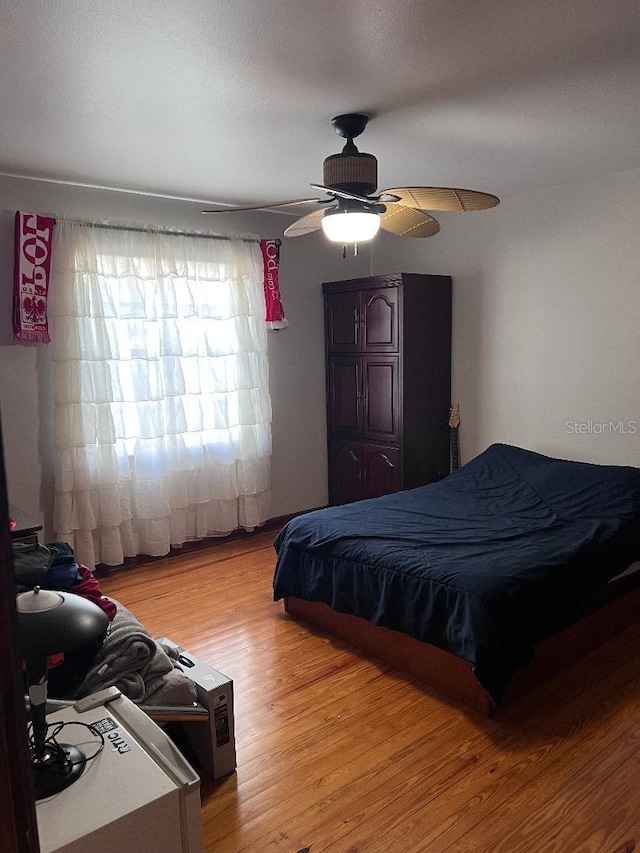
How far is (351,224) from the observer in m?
2.59

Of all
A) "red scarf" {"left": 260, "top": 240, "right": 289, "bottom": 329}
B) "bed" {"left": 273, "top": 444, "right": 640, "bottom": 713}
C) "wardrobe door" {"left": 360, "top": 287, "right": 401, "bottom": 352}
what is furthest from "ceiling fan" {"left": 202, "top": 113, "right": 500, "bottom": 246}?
"red scarf" {"left": 260, "top": 240, "right": 289, "bottom": 329}

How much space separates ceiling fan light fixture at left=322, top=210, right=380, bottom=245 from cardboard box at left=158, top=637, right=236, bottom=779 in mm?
1827

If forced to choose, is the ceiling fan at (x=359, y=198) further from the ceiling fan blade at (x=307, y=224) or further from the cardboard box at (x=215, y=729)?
the cardboard box at (x=215, y=729)

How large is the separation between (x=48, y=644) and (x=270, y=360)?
373 centimetres

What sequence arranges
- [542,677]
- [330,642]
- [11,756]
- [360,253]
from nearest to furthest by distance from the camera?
[11,756]
[542,677]
[330,642]
[360,253]

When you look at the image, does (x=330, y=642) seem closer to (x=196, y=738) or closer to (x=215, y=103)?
(x=196, y=738)

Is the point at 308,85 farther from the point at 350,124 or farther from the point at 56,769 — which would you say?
the point at 56,769

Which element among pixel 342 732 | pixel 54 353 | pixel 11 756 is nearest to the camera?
pixel 11 756

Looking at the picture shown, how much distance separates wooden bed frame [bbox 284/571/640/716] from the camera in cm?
261

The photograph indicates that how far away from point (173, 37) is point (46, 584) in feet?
6.26

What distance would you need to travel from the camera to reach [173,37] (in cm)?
195

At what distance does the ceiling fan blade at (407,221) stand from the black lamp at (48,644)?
2095mm

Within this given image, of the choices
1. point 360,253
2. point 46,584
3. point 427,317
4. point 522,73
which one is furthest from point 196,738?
point 360,253

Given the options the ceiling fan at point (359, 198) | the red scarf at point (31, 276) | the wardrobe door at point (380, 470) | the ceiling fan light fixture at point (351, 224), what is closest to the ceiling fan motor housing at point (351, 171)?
the ceiling fan at point (359, 198)
